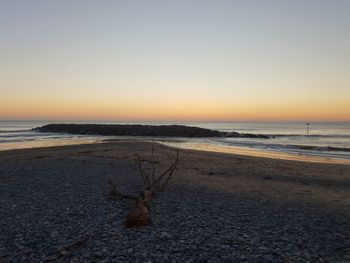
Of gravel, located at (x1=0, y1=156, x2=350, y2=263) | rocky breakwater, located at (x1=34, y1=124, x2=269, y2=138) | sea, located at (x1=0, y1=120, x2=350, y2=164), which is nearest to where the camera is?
gravel, located at (x1=0, y1=156, x2=350, y2=263)

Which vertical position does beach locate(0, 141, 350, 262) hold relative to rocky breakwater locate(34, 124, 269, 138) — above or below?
below

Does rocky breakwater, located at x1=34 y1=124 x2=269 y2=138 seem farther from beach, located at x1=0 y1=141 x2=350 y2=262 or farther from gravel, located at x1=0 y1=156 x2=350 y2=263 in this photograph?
gravel, located at x1=0 y1=156 x2=350 y2=263

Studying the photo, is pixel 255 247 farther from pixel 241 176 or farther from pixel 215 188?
pixel 241 176

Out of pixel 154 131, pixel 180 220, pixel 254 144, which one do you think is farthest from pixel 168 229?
pixel 154 131

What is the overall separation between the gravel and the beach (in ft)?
0.06

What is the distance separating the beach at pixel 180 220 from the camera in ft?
21.9

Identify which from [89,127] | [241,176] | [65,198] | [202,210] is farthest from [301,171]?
[89,127]

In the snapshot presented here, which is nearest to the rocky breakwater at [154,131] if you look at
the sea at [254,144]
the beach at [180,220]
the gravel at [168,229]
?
the sea at [254,144]

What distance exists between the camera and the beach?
6.67 meters

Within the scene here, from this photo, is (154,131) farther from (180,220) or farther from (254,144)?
(180,220)

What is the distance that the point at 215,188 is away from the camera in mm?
13844

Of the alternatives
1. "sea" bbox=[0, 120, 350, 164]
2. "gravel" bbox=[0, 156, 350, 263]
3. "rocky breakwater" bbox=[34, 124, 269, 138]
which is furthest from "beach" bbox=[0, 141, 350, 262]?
"rocky breakwater" bbox=[34, 124, 269, 138]

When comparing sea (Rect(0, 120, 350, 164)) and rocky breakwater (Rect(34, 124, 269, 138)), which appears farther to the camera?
rocky breakwater (Rect(34, 124, 269, 138))

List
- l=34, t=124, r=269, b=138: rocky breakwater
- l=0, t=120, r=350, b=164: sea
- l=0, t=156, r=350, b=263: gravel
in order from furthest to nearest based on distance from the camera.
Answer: l=34, t=124, r=269, b=138: rocky breakwater, l=0, t=120, r=350, b=164: sea, l=0, t=156, r=350, b=263: gravel
